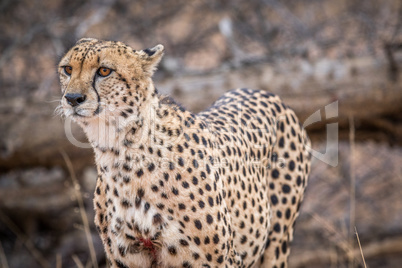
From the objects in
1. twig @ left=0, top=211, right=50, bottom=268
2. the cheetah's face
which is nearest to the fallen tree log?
twig @ left=0, top=211, right=50, bottom=268

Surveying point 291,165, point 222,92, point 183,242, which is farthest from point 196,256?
point 222,92

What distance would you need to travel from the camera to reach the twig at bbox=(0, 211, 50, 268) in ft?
19.0

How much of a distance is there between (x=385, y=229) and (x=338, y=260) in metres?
0.62

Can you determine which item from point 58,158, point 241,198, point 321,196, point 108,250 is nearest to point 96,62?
point 108,250

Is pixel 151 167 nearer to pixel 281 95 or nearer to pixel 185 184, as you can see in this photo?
pixel 185 184

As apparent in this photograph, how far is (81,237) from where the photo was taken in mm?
6059

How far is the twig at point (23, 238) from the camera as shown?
19.0 ft

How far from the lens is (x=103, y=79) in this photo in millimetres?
2486

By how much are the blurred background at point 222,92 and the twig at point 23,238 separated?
2cm

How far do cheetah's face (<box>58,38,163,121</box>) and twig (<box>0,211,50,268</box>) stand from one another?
11.8ft

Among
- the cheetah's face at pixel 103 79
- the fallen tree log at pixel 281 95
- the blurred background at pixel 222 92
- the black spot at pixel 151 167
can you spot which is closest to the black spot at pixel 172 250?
the black spot at pixel 151 167

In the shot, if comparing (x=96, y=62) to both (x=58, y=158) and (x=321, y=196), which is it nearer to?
(x=58, y=158)

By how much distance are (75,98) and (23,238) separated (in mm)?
4066

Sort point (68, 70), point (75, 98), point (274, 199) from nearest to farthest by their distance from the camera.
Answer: point (75, 98) < point (68, 70) < point (274, 199)
